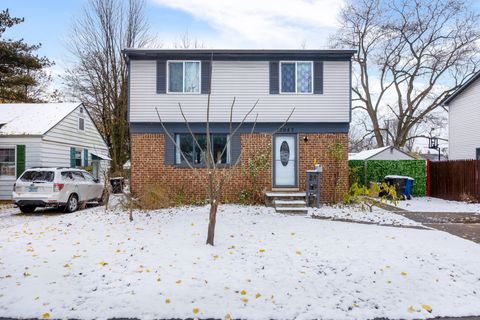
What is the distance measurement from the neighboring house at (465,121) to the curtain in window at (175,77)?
48.8 feet

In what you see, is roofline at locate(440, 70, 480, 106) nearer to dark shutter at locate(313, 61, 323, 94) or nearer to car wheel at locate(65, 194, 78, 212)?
dark shutter at locate(313, 61, 323, 94)

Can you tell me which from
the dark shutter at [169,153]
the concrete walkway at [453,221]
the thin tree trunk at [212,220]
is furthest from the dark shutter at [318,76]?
the thin tree trunk at [212,220]

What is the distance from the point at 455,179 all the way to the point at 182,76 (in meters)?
13.2

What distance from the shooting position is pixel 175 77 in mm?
13461

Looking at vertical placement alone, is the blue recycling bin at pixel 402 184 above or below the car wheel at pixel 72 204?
above

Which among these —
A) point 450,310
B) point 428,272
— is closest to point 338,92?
point 428,272

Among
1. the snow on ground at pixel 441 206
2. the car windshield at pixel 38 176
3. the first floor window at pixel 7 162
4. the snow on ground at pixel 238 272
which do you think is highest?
the first floor window at pixel 7 162

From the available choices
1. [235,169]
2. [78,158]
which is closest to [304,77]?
[235,169]

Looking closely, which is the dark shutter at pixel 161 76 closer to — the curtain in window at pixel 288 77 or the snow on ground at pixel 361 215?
the curtain in window at pixel 288 77

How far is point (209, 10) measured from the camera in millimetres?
12219

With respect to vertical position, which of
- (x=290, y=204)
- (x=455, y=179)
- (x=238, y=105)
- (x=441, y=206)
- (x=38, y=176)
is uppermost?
(x=238, y=105)

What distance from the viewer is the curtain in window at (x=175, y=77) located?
13.4 meters

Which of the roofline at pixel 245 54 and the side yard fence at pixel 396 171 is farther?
the side yard fence at pixel 396 171

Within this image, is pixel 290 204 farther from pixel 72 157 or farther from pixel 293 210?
pixel 72 157
